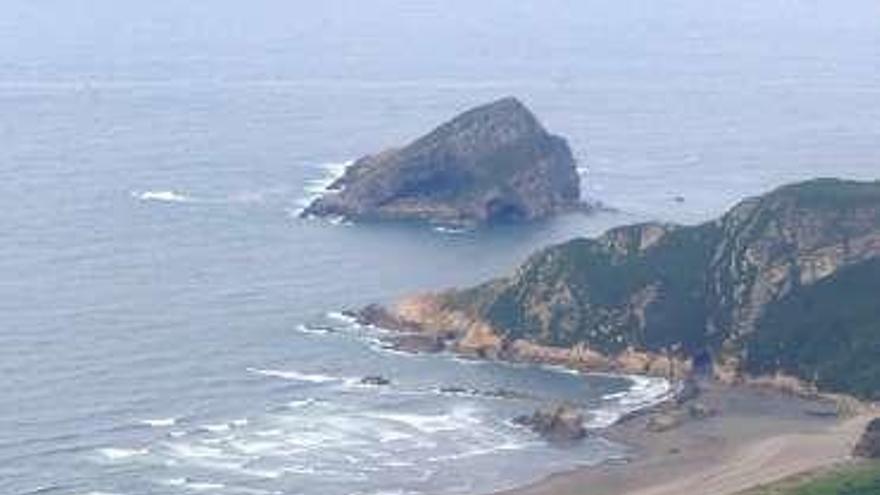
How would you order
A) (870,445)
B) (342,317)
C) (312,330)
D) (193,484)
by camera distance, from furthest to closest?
1. (342,317)
2. (312,330)
3. (870,445)
4. (193,484)

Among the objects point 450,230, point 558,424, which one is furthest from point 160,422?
point 450,230

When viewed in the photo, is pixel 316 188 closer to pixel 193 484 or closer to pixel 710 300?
pixel 710 300

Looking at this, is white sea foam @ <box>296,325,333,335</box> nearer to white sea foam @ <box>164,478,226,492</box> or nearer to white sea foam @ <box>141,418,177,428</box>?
white sea foam @ <box>141,418,177,428</box>

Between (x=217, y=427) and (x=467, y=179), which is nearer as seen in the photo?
(x=217, y=427)

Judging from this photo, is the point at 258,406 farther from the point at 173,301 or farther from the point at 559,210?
the point at 559,210

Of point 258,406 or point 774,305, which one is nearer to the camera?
point 258,406

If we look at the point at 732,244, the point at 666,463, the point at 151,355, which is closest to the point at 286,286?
the point at 151,355

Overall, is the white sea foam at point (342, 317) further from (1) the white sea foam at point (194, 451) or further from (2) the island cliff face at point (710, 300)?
(1) the white sea foam at point (194, 451)
